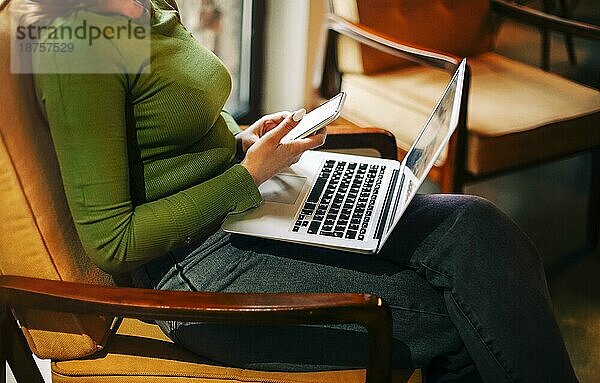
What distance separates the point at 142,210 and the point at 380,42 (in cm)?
109

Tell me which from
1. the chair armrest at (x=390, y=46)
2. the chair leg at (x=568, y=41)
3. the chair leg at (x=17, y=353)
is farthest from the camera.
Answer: the chair leg at (x=568, y=41)

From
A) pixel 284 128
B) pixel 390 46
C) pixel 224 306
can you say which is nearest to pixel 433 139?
pixel 284 128

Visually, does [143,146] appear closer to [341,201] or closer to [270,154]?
[270,154]

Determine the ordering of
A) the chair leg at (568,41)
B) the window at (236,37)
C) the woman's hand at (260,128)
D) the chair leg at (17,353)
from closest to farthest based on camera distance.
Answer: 1. the chair leg at (17,353)
2. the woman's hand at (260,128)
3. the window at (236,37)
4. the chair leg at (568,41)

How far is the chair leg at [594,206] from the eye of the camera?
224 centimetres

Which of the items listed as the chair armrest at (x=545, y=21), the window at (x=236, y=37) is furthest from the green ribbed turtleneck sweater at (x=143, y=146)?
the chair armrest at (x=545, y=21)

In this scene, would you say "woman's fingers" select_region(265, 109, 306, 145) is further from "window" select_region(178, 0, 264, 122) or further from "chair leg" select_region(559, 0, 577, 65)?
"chair leg" select_region(559, 0, 577, 65)

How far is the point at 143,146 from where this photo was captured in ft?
3.88

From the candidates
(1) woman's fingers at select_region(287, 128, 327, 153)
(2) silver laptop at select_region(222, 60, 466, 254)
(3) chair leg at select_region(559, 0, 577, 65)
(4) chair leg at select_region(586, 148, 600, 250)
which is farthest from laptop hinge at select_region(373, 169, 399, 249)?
(3) chair leg at select_region(559, 0, 577, 65)

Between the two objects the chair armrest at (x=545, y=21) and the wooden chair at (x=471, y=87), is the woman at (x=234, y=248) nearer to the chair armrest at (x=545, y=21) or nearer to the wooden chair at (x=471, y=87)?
the wooden chair at (x=471, y=87)

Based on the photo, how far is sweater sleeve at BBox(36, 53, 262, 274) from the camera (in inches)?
41.8

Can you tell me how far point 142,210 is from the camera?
115 cm

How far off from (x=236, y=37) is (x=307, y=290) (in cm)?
146

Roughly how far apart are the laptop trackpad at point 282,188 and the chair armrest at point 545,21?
1143 millimetres
